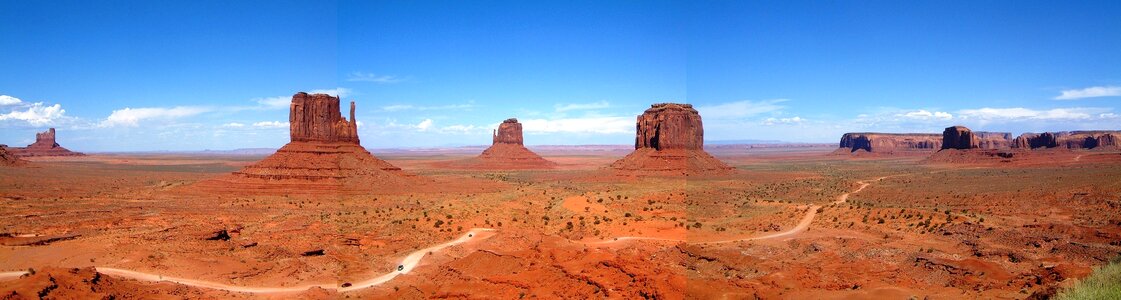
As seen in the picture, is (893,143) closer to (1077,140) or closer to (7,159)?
(1077,140)

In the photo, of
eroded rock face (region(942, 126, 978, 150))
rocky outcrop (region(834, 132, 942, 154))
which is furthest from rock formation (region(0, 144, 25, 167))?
rocky outcrop (region(834, 132, 942, 154))

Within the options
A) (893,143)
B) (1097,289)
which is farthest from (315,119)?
(893,143)

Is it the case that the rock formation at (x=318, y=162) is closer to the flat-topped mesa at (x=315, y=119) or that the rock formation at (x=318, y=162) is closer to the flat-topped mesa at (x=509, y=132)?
the flat-topped mesa at (x=315, y=119)

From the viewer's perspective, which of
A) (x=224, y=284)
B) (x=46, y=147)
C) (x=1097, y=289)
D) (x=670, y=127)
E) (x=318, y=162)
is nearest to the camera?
(x=1097, y=289)

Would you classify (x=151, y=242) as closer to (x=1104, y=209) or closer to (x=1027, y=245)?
(x=1027, y=245)

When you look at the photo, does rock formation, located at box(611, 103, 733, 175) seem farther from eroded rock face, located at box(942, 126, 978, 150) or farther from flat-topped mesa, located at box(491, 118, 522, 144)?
eroded rock face, located at box(942, 126, 978, 150)

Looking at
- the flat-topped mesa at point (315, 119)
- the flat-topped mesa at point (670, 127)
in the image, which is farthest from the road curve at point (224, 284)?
the flat-topped mesa at point (670, 127)
